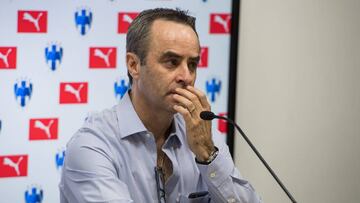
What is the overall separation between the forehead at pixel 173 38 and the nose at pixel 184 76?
0.14 feet

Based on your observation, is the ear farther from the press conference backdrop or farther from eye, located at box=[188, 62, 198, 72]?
the press conference backdrop

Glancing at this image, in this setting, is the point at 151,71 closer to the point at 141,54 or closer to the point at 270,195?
the point at 141,54

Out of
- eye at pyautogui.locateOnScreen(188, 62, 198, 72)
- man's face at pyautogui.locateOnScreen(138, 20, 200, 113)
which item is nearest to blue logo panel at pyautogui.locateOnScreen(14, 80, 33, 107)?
man's face at pyautogui.locateOnScreen(138, 20, 200, 113)

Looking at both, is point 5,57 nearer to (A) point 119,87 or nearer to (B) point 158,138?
(A) point 119,87

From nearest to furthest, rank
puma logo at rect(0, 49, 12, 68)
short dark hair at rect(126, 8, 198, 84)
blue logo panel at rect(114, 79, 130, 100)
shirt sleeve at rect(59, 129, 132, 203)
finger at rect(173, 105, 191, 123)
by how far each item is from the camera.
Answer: shirt sleeve at rect(59, 129, 132, 203) < finger at rect(173, 105, 191, 123) < short dark hair at rect(126, 8, 198, 84) < puma logo at rect(0, 49, 12, 68) < blue logo panel at rect(114, 79, 130, 100)

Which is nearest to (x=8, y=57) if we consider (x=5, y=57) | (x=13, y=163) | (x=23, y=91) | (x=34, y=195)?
(x=5, y=57)

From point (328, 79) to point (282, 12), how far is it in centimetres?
38

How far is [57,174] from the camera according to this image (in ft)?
8.09

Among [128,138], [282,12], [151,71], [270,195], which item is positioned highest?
[282,12]

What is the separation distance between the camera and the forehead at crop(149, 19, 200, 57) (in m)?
1.76

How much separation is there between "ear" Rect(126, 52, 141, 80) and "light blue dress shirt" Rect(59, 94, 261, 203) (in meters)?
0.08

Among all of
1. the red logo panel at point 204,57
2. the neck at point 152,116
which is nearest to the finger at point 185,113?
the neck at point 152,116

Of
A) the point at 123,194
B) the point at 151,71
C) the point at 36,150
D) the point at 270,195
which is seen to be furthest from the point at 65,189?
the point at 270,195

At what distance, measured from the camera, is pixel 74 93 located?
2.46 metres
